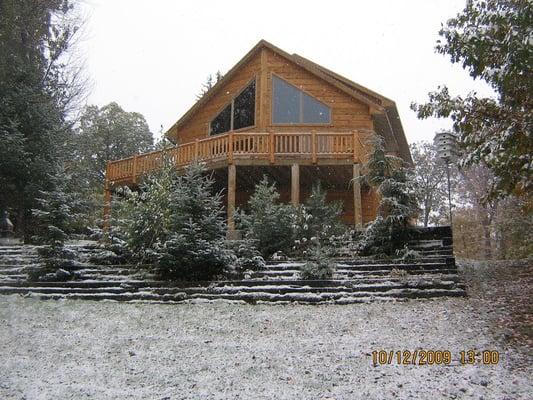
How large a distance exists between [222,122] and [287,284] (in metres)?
10.7

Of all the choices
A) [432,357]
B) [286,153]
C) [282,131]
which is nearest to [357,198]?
[286,153]

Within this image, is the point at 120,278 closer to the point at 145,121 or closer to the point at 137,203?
the point at 137,203

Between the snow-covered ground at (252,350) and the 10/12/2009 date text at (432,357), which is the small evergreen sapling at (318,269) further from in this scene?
the 10/12/2009 date text at (432,357)

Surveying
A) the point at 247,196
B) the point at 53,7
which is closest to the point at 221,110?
the point at 247,196

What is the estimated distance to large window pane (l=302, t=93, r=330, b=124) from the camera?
1681cm

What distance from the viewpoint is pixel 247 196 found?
58.7ft

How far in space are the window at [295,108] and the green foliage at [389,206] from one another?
6.27m

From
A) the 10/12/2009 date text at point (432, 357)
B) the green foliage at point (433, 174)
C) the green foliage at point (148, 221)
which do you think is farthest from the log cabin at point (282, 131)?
the green foliage at point (433, 174)

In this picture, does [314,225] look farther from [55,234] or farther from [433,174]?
[433,174]

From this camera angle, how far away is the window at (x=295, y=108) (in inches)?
663

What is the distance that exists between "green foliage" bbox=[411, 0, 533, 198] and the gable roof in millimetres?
7928

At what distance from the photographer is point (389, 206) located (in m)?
10.1

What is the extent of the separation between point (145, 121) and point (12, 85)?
612 inches

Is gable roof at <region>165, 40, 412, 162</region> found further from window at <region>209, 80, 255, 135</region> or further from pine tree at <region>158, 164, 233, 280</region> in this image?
pine tree at <region>158, 164, 233, 280</region>
